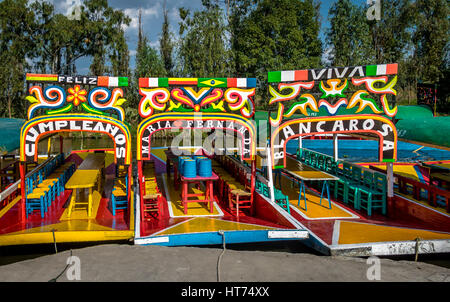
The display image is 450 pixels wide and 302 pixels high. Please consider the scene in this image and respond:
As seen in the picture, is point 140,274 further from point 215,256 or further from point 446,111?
point 446,111

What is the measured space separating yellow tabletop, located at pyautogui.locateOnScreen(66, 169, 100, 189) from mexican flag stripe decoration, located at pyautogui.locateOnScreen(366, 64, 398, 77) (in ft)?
24.1

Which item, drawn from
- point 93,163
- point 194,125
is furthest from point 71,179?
point 194,125

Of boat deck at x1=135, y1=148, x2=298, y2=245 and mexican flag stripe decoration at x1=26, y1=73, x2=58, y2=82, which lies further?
mexican flag stripe decoration at x1=26, y1=73, x2=58, y2=82

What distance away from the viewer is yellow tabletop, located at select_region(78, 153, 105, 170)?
464 inches

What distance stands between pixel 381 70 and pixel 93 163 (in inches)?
354

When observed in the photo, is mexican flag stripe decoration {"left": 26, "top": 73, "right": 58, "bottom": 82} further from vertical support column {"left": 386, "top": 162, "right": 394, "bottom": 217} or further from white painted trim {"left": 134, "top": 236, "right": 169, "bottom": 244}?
vertical support column {"left": 386, "top": 162, "right": 394, "bottom": 217}

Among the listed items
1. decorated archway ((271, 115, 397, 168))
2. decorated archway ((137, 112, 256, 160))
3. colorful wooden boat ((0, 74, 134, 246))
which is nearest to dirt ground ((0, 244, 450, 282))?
colorful wooden boat ((0, 74, 134, 246))

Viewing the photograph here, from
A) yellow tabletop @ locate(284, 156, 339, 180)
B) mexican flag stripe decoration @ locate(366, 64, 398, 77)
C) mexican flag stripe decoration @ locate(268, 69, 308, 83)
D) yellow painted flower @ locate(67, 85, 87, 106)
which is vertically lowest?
yellow tabletop @ locate(284, 156, 339, 180)

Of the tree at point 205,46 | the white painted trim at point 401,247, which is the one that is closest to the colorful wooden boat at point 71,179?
the white painted trim at point 401,247

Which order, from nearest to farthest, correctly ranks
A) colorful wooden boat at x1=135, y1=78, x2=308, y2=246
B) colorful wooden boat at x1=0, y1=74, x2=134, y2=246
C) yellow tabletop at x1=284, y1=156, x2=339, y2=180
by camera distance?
colorful wooden boat at x1=135, y1=78, x2=308, y2=246
colorful wooden boat at x1=0, y1=74, x2=134, y2=246
yellow tabletop at x1=284, y1=156, x2=339, y2=180

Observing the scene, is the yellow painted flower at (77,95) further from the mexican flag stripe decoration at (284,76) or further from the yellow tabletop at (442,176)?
the yellow tabletop at (442,176)

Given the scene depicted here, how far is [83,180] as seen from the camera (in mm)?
9891

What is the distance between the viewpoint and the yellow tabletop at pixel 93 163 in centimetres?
1179
